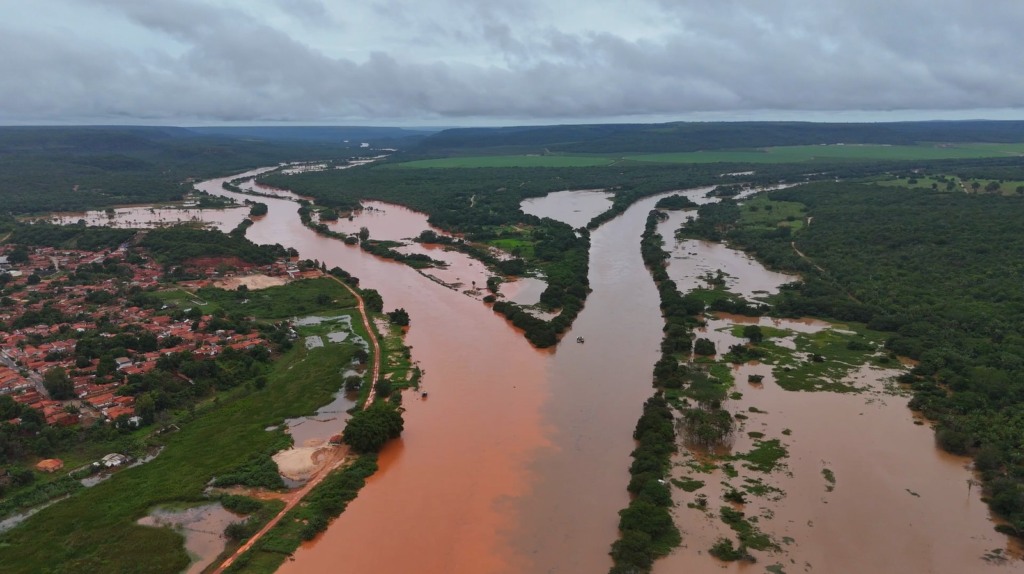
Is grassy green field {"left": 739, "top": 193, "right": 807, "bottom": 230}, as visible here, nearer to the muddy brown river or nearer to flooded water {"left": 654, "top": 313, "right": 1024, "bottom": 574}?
the muddy brown river

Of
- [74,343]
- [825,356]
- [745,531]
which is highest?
[74,343]

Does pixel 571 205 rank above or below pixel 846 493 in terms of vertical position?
above

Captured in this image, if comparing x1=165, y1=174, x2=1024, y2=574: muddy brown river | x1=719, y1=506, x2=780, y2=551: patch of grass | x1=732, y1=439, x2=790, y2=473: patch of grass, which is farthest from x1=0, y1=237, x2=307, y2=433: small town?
x1=732, y1=439, x2=790, y2=473: patch of grass

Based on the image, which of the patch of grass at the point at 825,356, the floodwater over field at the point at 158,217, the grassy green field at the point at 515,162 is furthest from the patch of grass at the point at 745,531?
the grassy green field at the point at 515,162

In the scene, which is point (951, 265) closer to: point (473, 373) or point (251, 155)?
point (473, 373)

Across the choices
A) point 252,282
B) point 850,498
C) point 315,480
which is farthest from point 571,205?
point 315,480

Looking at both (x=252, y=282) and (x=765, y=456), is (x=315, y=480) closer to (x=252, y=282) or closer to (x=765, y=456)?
(x=765, y=456)

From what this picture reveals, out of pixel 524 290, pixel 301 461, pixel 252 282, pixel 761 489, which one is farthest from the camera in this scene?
pixel 252 282
